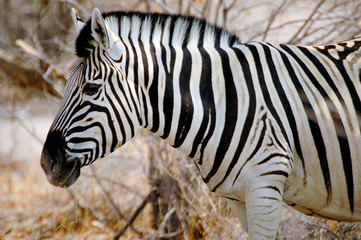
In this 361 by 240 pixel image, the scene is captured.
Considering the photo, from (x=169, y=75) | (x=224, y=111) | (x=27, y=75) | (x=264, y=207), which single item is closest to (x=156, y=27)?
(x=169, y=75)

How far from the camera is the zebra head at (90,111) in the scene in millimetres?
3184

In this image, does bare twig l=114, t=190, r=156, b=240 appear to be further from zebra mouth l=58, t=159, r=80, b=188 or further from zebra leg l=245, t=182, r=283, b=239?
zebra leg l=245, t=182, r=283, b=239

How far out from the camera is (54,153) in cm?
317

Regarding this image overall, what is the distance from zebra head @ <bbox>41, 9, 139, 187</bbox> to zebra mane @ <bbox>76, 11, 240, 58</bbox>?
0.15m

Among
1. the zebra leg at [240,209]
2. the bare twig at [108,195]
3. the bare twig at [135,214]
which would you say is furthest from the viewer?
the bare twig at [108,195]

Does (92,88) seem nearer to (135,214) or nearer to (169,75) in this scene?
(169,75)

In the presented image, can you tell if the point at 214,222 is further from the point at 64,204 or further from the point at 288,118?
the point at 64,204

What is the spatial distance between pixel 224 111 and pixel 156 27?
32.7 inches

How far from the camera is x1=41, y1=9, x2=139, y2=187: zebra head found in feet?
10.4

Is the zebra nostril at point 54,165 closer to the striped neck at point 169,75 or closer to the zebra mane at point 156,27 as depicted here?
the striped neck at point 169,75

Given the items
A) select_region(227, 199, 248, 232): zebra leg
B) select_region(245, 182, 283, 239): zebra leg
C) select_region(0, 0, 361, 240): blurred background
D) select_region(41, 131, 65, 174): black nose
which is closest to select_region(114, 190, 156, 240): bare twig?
select_region(0, 0, 361, 240): blurred background

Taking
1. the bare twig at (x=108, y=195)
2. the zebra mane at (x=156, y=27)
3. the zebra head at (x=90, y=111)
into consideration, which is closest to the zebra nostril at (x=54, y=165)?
the zebra head at (x=90, y=111)

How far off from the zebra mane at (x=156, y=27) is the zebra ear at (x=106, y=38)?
0.16 meters

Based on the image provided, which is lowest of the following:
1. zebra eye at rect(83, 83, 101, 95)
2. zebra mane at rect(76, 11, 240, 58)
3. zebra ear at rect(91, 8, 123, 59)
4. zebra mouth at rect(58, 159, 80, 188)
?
zebra mouth at rect(58, 159, 80, 188)
